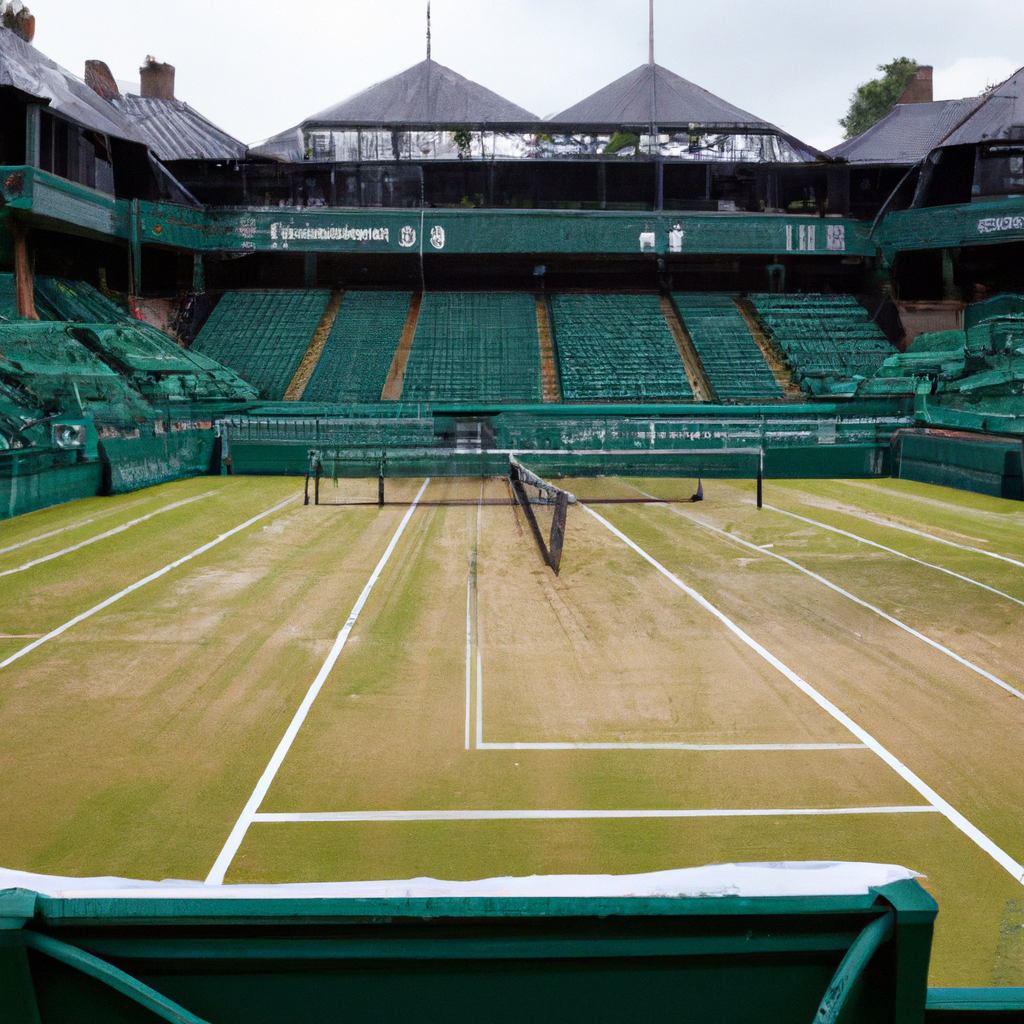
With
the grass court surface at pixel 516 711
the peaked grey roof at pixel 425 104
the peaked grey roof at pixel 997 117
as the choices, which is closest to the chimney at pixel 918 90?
the peaked grey roof at pixel 997 117

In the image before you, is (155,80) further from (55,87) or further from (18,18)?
(55,87)

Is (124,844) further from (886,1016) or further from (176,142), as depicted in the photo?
(176,142)

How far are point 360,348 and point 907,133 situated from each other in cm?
3003

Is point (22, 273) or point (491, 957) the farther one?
point (22, 273)

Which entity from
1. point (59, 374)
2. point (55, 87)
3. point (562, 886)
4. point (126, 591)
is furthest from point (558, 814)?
point (55, 87)

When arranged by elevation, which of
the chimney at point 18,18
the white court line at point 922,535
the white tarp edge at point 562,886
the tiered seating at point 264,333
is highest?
the chimney at point 18,18

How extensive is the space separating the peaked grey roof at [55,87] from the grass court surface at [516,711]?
919 inches

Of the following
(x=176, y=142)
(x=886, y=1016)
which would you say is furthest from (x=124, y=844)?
(x=176, y=142)

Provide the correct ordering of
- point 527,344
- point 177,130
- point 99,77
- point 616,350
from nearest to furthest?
point 616,350 → point 527,344 → point 177,130 → point 99,77

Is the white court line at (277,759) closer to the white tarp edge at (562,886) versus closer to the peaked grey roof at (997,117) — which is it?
the white tarp edge at (562,886)

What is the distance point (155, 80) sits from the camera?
163 feet

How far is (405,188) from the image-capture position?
4238 cm

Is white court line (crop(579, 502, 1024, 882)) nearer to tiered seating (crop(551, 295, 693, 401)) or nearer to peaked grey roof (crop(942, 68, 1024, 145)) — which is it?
tiered seating (crop(551, 295, 693, 401))

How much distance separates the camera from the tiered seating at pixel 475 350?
1390 inches
